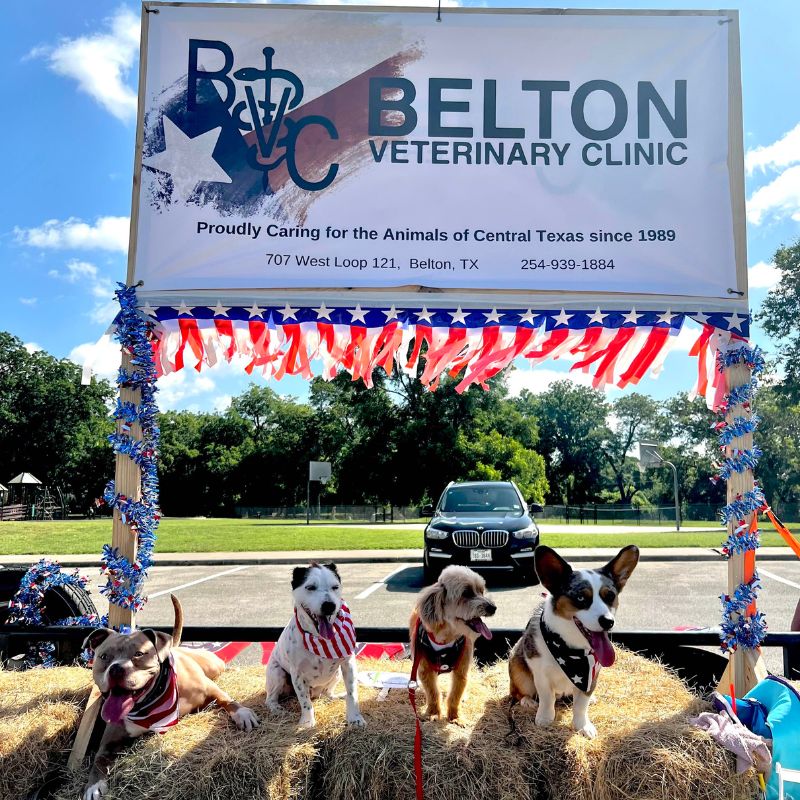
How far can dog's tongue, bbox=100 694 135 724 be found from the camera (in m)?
2.63

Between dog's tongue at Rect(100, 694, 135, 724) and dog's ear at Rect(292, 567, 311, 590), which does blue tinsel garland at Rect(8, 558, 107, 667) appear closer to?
dog's tongue at Rect(100, 694, 135, 724)

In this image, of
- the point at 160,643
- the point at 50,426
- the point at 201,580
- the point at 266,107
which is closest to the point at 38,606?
the point at 160,643

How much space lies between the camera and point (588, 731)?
281 cm

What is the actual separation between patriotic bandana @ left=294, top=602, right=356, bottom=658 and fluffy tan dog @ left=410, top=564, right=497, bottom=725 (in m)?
0.34

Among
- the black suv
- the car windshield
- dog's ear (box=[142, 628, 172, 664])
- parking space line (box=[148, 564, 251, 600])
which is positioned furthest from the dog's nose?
parking space line (box=[148, 564, 251, 600])

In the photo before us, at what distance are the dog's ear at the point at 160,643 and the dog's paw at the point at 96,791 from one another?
1.70 feet

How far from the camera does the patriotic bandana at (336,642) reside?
9.30ft

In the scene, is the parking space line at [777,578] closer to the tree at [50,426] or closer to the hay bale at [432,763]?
the hay bale at [432,763]

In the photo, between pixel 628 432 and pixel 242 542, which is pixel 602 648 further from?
pixel 628 432

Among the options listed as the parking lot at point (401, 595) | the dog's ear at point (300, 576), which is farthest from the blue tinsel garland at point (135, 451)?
the parking lot at point (401, 595)

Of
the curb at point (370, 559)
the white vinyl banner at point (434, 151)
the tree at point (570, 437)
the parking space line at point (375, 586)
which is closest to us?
the white vinyl banner at point (434, 151)

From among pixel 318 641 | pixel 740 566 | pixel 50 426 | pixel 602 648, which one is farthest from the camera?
pixel 50 426

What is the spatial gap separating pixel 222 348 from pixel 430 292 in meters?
1.55

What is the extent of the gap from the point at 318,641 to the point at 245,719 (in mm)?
539
